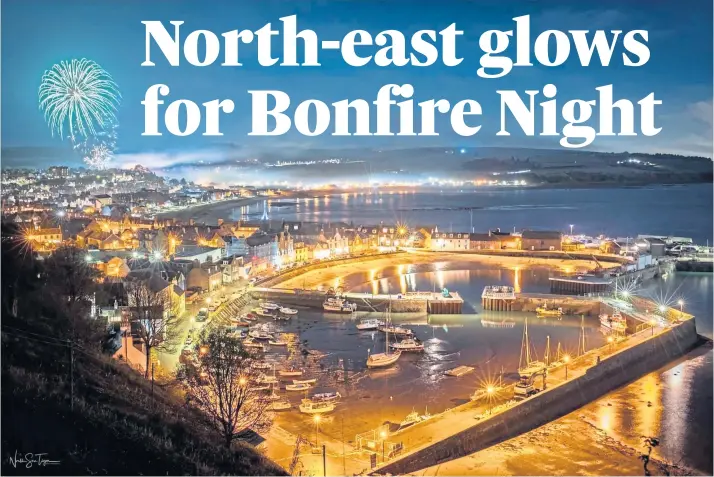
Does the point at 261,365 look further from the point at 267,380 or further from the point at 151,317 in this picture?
the point at 151,317

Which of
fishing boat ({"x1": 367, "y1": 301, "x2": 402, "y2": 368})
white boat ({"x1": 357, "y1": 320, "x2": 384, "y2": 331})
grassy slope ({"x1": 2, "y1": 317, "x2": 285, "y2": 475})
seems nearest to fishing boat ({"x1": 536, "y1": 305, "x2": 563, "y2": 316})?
white boat ({"x1": 357, "y1": 320, "x2": 384, "y2": 331})

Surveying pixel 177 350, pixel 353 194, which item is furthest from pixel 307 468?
pixel 353 194

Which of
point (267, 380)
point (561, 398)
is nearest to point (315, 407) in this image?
point (267, 380)

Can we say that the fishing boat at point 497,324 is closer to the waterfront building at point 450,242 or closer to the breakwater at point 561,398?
the breakwater at point 561,398

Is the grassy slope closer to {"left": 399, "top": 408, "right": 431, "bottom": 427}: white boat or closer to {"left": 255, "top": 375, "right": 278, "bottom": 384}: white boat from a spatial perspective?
{"left": 399, "top": 408, "right": 431, "bottom": 427}: white boat

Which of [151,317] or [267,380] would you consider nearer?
[267,380]

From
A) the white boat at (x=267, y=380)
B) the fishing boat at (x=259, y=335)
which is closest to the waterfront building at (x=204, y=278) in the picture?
the fishing boat at (x=259, y=335)

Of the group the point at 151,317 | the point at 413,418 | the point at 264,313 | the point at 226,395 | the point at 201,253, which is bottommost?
the point at 413,418
